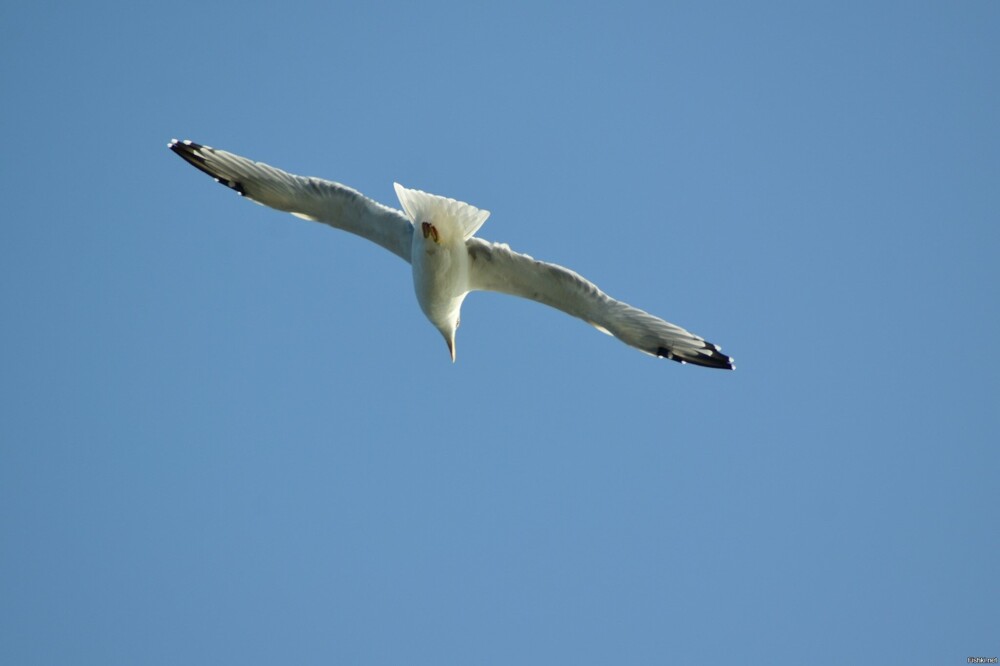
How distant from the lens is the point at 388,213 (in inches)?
397

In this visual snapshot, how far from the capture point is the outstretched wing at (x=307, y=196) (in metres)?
9.97

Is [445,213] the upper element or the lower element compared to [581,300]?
upper

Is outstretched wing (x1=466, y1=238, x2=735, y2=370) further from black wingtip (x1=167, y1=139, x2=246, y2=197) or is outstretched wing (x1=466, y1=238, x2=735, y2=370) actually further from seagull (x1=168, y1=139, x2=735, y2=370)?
black wingtip (x1=167, y1=139, x2=246, y2=197)

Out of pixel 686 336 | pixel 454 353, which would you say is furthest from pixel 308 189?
pixel 686 336

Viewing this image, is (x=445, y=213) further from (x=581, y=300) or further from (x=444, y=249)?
(x=581, y=300)

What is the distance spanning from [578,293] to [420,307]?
1.57 m

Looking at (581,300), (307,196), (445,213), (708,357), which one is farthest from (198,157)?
(708,357)

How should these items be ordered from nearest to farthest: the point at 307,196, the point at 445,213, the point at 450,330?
the point at 445,213
the point at 307,196
the point at 450,330

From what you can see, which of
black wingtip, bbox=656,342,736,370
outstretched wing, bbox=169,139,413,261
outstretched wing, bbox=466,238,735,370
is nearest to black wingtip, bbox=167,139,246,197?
outstretched wing, bbox=169,139,413,261

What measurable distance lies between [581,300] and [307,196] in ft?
7.83

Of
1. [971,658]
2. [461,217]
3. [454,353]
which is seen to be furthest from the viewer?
[454,353]

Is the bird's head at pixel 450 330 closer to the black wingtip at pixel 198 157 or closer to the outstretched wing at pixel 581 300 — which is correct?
the outstretched wing at pixel 581 300

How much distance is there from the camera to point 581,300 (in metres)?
9.77

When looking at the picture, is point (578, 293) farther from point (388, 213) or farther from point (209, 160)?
point (209, 160)
